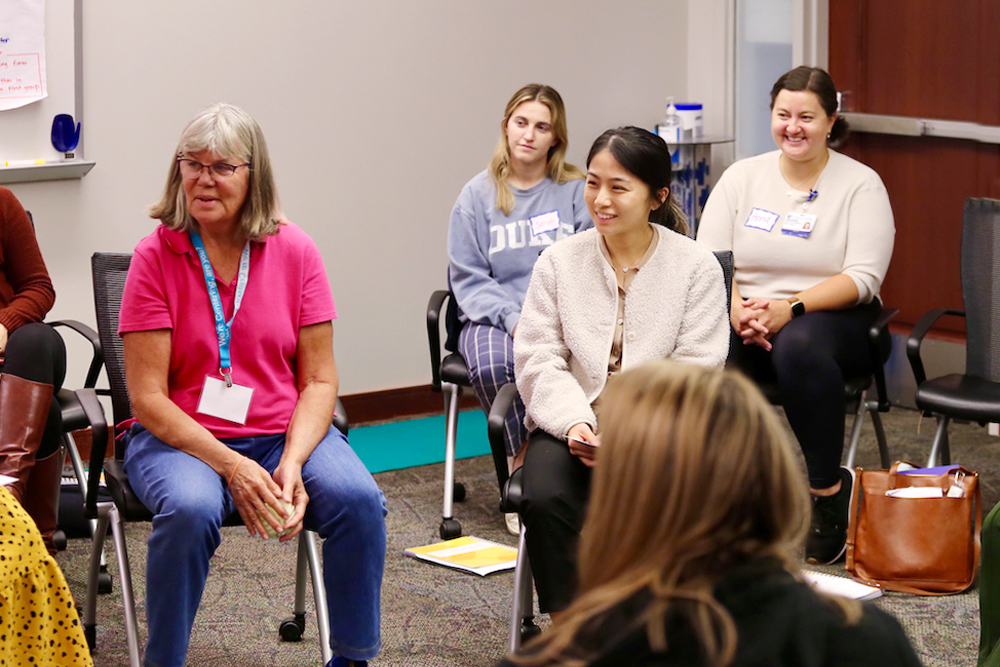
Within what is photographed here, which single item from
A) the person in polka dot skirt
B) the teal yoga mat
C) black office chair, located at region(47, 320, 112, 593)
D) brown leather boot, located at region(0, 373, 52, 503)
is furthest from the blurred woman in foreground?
the teal yoga mat

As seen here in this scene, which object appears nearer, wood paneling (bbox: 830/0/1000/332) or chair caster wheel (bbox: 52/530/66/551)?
chair caster wheel (bbox: 52/530/66/551)

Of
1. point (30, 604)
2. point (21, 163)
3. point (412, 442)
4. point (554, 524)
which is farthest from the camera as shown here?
point (412, 442)

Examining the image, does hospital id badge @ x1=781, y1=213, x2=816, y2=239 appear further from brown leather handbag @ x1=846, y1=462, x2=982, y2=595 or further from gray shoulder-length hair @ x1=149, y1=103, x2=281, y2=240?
gray shoulder-length hair @ x1=149, y1=103, x2=281, y2=240

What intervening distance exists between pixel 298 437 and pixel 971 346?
2140 millimetres

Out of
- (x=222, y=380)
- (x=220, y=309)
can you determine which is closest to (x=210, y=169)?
(x=220, y=309)

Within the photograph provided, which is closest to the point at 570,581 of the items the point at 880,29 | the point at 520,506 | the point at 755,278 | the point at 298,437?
the point at 520,506

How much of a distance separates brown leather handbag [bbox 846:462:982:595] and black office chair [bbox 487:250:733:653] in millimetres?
1022

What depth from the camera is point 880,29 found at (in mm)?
4988

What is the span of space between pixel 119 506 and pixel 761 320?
6.34 feet

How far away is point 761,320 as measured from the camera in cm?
348

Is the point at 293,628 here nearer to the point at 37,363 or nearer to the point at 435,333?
the point at 37,363

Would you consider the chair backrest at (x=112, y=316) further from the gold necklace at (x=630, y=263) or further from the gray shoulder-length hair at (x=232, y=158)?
the gold necklace at (x=630, y=263)

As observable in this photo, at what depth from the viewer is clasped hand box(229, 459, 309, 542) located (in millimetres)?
2443

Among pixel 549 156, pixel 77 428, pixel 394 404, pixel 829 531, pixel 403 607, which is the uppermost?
pixel 549 156
